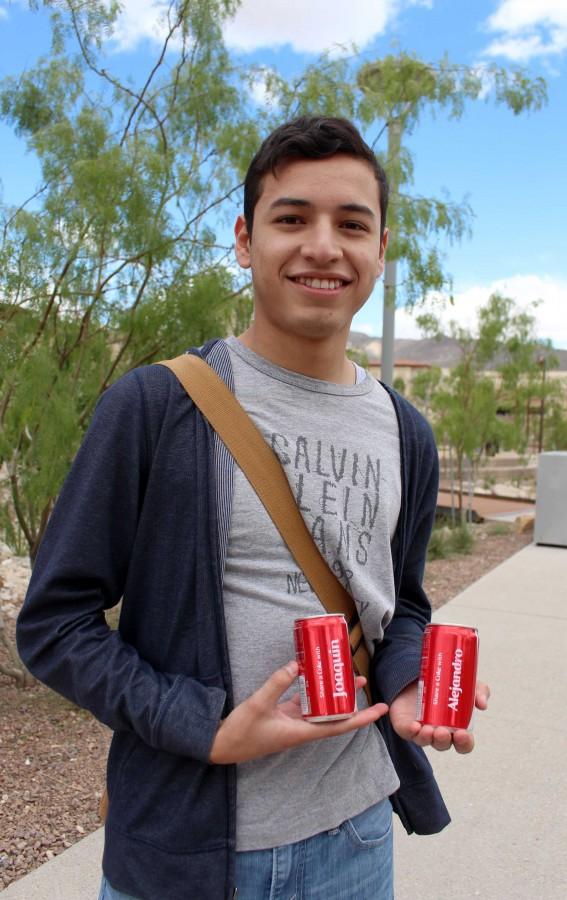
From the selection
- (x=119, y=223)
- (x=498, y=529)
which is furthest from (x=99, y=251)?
(x=498, y=529)

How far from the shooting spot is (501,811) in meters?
3.46

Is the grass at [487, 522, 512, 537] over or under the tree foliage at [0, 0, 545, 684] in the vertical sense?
under

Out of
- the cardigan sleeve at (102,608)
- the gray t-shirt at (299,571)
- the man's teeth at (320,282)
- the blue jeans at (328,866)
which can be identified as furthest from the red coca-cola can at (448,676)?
the man's teeth at (320,282)

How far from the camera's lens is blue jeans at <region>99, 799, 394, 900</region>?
135cm

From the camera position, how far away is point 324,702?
4.22ft

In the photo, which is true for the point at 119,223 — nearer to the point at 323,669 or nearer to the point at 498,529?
the point at 323,669

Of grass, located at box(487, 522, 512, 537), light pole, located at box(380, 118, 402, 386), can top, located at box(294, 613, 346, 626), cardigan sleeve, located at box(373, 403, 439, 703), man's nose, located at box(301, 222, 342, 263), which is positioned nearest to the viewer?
can top, located at box(294, 613, 346, 626)

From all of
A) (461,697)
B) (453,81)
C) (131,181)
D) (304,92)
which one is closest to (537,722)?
(461,697)

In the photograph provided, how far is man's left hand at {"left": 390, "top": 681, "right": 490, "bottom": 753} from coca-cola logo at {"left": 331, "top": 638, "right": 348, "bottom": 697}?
0.63 feet

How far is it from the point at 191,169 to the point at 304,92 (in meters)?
0.90

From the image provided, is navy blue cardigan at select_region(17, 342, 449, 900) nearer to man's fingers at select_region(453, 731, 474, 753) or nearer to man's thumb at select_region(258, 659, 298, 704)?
man's thumb at select_region(258, 659, 298, 704)

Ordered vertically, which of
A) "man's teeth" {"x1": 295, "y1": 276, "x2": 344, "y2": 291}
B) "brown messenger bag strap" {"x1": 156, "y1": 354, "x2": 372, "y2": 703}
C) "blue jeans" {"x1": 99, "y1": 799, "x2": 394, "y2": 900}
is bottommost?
"blue jeans" {"x1": 99, "y1": 799, "x2": 394, "y2": 900}

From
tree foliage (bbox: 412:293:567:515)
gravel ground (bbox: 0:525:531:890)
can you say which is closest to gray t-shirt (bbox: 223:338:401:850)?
gravel ground (bbox: 0:525:531:890)

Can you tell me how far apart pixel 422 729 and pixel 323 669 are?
23 cm
